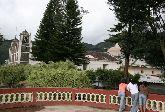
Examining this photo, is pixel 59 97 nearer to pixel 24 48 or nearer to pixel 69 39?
pixel 69 39

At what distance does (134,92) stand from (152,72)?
5911cm

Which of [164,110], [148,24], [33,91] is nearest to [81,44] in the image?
[148,24]

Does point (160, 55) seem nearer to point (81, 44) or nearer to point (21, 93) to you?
point (81, 44)

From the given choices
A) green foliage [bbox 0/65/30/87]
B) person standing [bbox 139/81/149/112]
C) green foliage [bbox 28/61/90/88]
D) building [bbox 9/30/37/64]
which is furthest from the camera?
building [bbox 9/30/37/64]

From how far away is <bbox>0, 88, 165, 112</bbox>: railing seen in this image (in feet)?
60.6

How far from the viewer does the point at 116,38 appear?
4131cm

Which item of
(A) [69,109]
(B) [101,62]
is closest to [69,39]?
(B) [101,62]

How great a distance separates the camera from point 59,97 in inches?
798

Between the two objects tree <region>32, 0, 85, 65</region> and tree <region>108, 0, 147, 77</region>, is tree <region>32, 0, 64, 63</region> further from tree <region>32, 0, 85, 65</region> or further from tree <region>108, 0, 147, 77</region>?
tree <region>108, 0, 147, 77</region>

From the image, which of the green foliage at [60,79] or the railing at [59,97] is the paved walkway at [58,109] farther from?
the green foliage at [60,79]

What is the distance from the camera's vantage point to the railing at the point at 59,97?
18484 mm

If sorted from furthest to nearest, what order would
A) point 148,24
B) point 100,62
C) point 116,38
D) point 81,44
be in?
1. point 100,62
2. point 81,44
3. point 116,38
4. point 148,24

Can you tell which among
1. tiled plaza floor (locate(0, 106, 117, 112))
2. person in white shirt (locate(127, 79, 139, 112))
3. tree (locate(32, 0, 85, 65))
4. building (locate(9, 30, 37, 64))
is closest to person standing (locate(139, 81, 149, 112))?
person in white shirt (locate(127, 79, 139, 112))

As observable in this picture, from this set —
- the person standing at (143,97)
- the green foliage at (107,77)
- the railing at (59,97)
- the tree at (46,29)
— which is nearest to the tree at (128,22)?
the green foliage at (107,77)
